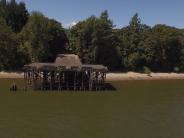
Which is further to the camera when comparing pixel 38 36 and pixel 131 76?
pixel 131 76

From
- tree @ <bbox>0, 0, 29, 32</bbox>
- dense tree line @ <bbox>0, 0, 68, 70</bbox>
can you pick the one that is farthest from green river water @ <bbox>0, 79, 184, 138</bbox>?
tree @ <bbox>0, 0, 29, 32</bbox>

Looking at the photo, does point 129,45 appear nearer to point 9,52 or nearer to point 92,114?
point 9,52

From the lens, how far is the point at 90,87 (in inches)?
2990

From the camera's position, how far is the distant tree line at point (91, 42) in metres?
102

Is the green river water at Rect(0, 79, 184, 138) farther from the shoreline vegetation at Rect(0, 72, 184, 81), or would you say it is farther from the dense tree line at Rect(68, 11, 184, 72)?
the dense tree line at Rect(68, 11, 184, 72)

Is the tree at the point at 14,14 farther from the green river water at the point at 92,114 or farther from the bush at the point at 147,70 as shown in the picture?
the green river water at the point at 92,114

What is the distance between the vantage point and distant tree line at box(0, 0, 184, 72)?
101812mm

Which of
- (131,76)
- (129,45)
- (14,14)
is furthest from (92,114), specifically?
(14,14)

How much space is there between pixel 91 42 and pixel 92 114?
54043mm

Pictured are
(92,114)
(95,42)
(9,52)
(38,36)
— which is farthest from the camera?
(95,42)

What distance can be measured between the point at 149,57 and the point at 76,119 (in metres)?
64.9

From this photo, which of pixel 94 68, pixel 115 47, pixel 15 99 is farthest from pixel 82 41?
pixel 15 99

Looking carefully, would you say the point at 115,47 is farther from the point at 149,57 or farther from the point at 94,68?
the point at 94,68

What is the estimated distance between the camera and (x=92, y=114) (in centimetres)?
5234
